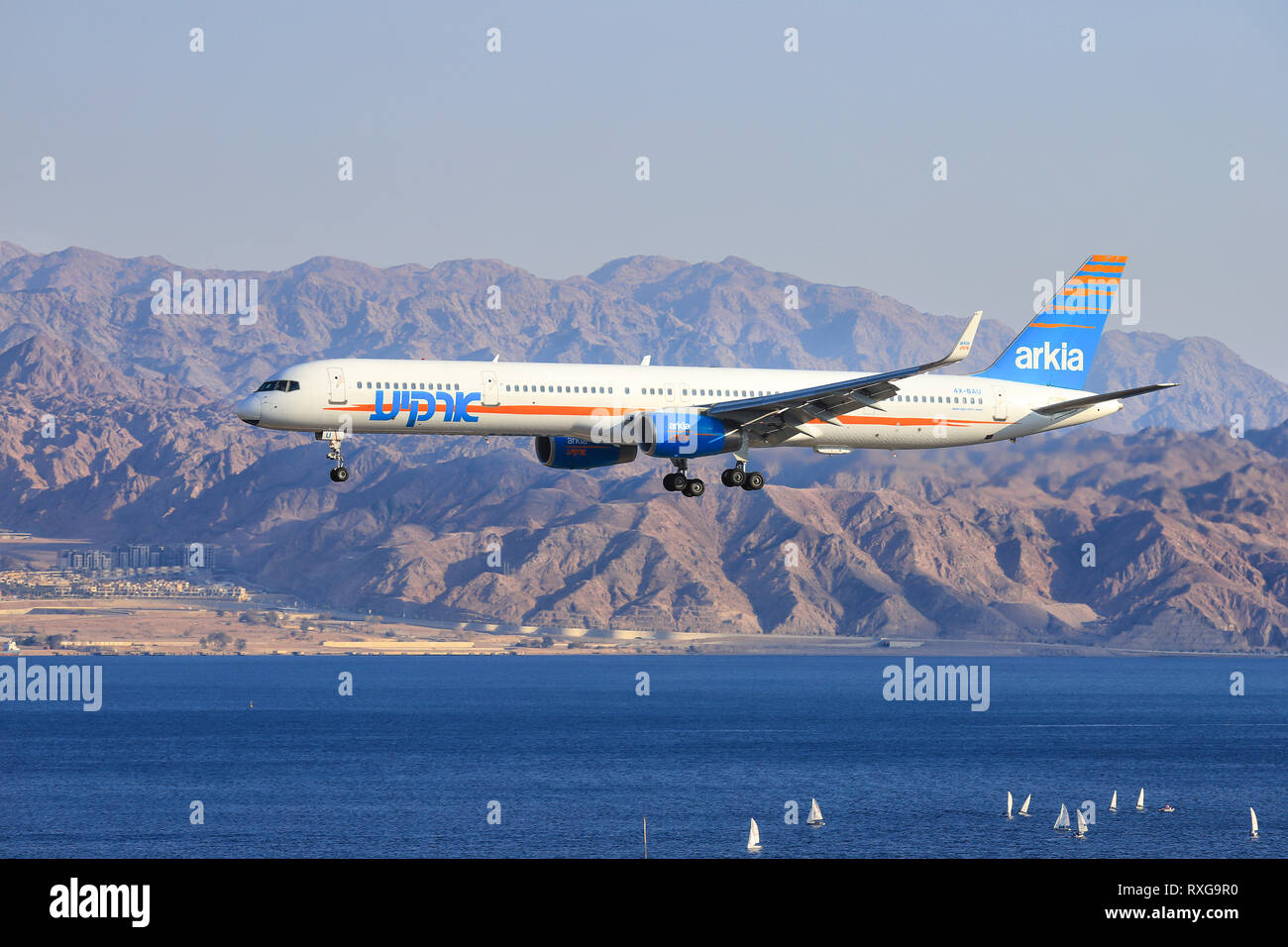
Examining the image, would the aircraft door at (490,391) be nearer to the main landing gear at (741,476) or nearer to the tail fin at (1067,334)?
the main landing gear at (741,476)

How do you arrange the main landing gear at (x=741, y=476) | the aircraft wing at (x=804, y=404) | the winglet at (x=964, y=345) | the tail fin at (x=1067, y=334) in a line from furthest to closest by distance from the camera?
1. the tail fin at (x=1067, y=334)
2. the main landing gear at (x=741, y=476)
3. the aircraft wing at (x=804, y=404)
4. the winglet at (x=964, y=345)

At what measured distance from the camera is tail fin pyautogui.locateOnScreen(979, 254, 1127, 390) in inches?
3622

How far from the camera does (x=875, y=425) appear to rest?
274 feet

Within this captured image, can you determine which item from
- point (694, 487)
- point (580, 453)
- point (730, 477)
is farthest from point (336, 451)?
point (730, 477)

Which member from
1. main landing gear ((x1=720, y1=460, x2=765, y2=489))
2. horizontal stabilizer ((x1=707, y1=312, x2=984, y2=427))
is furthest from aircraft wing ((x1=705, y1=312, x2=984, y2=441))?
main landing gear ((x1=720, y1=460, x2=765, y2=489))

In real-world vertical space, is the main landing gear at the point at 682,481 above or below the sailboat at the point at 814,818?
above

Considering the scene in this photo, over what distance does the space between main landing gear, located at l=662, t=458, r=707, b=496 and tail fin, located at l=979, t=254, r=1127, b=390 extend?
2263cm

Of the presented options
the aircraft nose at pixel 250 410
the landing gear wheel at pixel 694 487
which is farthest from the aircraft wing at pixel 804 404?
the aircraft nose at pixel 250 410

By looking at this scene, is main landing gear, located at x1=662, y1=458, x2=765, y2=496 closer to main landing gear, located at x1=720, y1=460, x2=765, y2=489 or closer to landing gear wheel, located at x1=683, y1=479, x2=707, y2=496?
main landing gear, located at x1=720, y1=460, x2=765, y2=489

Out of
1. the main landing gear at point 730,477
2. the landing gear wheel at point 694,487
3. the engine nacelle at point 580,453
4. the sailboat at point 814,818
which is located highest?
the engine nacelle at point 580,453

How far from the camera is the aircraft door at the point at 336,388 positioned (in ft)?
233

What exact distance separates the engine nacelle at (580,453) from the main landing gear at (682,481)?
98.0 inches
